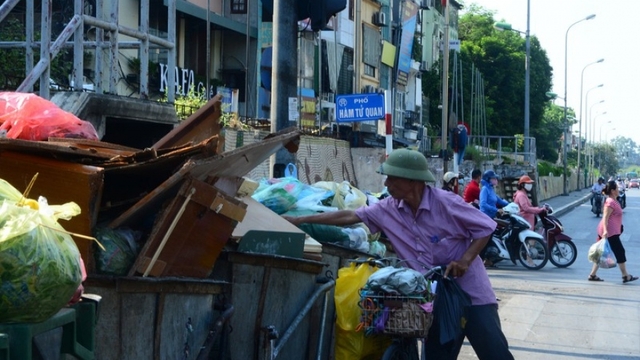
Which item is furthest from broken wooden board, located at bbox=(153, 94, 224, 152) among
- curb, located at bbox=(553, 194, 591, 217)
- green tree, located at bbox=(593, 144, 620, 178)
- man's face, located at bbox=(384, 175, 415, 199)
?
green tree, located at bbox=(593, 144, 620, 178)

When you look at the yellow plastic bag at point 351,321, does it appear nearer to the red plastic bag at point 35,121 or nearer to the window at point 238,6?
the red plastic bag at point 35,121

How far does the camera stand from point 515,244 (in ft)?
54.2

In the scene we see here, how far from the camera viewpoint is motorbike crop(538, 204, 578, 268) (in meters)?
16.7

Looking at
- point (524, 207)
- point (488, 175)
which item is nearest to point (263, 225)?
point (488, 175)

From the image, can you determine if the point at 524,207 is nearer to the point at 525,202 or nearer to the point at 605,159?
the point at 525,202

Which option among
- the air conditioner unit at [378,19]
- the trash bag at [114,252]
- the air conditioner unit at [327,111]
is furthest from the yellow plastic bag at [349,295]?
the air conditioner unit at [378,19]

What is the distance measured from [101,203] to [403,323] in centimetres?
168

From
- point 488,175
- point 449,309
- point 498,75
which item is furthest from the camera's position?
point 498,75

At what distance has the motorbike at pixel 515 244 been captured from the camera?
640 inches

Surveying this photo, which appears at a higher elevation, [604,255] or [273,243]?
[273,243]

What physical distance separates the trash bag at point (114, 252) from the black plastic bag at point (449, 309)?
1.68 m

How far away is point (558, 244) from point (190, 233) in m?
13.4

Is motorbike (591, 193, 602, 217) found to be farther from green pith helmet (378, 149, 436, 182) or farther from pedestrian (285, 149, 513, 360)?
green pith helmet (378, 149, 436, 182)

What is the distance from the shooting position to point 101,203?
4.57m
